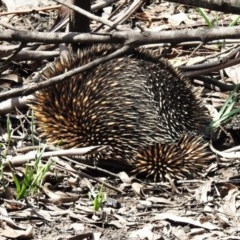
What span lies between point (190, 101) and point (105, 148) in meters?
0.91

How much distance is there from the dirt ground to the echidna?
15cm

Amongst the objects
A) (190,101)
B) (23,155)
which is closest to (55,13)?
(190,101)

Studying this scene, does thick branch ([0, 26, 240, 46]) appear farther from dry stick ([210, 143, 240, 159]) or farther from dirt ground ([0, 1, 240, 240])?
dry stick ([210, 143, 240, 159])

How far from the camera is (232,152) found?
19.5 feet

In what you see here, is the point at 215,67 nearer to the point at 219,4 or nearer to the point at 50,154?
the point at 50,154

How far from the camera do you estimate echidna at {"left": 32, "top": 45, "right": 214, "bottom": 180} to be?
5.71 meters

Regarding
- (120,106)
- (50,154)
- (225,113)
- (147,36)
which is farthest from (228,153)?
(147,36)

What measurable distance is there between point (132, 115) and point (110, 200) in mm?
878

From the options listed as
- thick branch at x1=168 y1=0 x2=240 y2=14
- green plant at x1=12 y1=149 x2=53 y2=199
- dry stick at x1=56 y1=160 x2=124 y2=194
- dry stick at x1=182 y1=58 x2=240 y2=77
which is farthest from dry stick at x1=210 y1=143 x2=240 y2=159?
thick branch at x1=168 y1=0 x2=240 y2=14

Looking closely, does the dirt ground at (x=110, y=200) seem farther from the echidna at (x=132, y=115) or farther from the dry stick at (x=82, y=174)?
the echidna at (x=132, y=115)

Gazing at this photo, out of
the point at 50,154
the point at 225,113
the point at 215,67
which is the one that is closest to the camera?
the point at 50,154

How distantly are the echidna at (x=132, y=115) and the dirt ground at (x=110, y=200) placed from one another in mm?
151

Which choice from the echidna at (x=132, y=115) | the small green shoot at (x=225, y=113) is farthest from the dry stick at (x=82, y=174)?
the small green shoot at (x=225, y=113)

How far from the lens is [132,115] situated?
18.8ft
